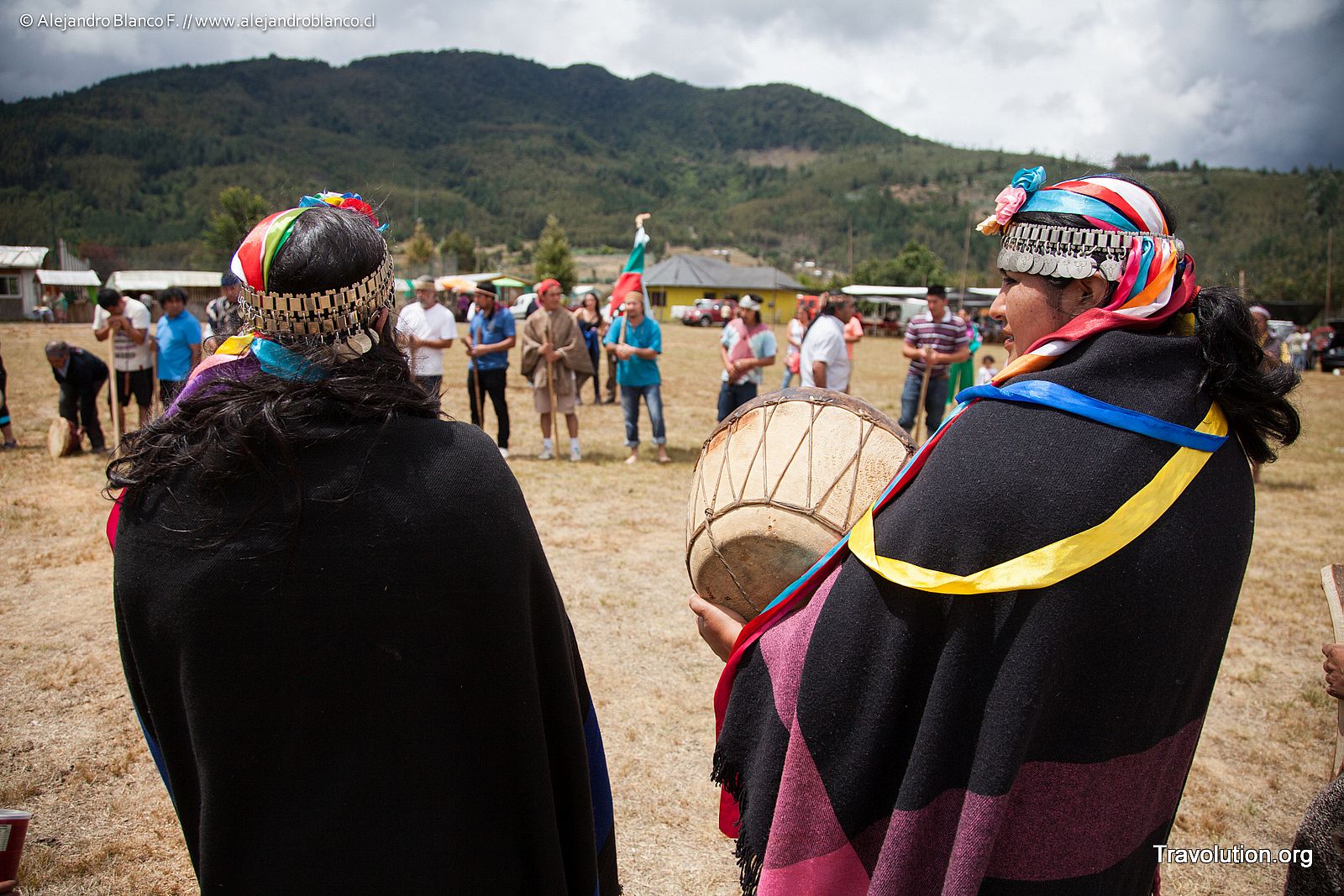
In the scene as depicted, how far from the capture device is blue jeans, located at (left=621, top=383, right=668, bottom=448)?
9359 millimetres

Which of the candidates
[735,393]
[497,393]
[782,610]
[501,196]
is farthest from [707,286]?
[501,196]

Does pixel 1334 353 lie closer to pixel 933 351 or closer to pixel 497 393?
pixel 933 351

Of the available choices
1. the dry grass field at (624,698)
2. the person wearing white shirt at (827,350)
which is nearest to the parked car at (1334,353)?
the dry grass field at (624,698)

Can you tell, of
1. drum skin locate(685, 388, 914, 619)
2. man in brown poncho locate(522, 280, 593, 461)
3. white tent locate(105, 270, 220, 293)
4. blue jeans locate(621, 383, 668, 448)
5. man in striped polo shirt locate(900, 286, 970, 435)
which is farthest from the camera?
white tent locate(105, 270, 220, 293)

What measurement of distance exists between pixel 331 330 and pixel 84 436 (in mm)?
10452

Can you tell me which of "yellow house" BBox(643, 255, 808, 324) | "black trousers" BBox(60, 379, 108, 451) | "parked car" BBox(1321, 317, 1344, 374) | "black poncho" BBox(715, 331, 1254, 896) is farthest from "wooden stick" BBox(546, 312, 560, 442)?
"yellow house" BBox(643, 255, 808, 324)

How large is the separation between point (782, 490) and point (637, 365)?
7.08m

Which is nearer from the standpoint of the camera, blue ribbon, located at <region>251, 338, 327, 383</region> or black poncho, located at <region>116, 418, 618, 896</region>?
black poncho, located at <region>116, 418, 618, 896</region>

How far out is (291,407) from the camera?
1290 mm

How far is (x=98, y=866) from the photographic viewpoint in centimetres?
291

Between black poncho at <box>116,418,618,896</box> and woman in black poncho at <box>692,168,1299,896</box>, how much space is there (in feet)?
1.77

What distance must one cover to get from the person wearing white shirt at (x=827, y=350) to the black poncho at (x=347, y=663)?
22.2 feet

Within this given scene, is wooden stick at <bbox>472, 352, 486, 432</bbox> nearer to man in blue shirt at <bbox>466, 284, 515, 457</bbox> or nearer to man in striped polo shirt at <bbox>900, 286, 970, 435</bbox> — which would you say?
man in blue shirt at <bbox>466, 284, 515, 457</bbox>

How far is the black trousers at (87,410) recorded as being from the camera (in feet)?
30.2
